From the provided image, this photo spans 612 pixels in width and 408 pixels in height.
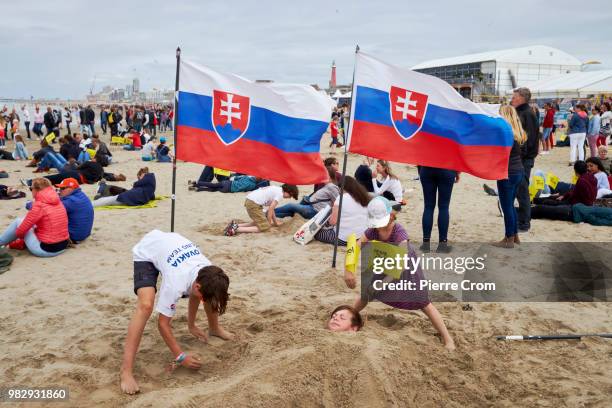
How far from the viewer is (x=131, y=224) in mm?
8773

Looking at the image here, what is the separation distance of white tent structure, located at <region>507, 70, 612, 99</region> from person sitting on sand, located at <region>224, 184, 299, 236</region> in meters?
24.2

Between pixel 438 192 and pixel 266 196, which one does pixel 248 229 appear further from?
pixel 438 192

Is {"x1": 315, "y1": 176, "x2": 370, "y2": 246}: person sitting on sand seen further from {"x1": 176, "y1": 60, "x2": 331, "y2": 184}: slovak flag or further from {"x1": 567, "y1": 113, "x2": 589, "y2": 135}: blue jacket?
{"x1": 567, "y1": 113, "x2": 589, "y2": 135}: blue jacket

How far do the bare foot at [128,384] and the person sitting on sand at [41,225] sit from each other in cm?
382

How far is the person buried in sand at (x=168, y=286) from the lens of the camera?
139 inches

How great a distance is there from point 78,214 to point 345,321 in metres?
4.80

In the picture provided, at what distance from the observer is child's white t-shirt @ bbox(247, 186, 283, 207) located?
27.5 feet

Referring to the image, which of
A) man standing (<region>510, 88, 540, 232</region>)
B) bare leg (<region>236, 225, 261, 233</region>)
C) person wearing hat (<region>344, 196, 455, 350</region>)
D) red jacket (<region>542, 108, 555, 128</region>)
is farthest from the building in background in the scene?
person wearing hat (<region>344, 196, 455, 350</region>)

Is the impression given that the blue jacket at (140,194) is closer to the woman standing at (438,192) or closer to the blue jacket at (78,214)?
the blue jacket at (78,214)

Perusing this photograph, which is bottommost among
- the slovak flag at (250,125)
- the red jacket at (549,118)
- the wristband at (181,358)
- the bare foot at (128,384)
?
the bare foot at (128,384)

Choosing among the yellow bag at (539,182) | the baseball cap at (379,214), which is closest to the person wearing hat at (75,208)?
the baseball cap at (379,214)

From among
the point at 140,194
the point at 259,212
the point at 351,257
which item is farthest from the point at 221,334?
the point at 140,194

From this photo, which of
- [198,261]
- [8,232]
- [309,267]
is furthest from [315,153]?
[8,232]

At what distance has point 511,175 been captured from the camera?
22.8ft
